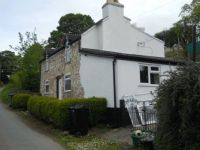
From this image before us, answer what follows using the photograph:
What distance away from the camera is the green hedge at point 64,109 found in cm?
1534

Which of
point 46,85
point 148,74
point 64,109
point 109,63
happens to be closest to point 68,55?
point 109,63

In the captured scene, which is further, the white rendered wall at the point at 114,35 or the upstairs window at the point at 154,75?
the white rendered wall at the point at 114,35

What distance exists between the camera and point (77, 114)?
14.6 meters

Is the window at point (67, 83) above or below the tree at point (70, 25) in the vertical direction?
below

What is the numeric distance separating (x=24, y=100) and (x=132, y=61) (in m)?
11.8

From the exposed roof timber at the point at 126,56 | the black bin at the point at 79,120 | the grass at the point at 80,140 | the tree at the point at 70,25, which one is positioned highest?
the tree at the point at 70,25

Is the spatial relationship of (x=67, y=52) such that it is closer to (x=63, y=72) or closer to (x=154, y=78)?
(x=63, y=72)

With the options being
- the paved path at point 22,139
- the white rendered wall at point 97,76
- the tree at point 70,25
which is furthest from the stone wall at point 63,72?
the tree at point 70,25

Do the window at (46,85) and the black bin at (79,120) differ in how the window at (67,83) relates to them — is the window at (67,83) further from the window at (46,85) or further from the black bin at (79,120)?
the black bin at (79,120)

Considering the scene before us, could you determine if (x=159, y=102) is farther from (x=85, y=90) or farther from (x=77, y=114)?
(x=85, y=90)

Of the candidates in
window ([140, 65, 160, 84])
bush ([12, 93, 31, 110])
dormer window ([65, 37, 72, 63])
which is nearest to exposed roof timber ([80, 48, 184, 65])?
window ([140, 65, 160, 84])

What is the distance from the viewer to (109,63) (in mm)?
18250

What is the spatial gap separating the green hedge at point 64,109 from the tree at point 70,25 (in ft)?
117

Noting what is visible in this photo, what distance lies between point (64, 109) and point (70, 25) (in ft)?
132
